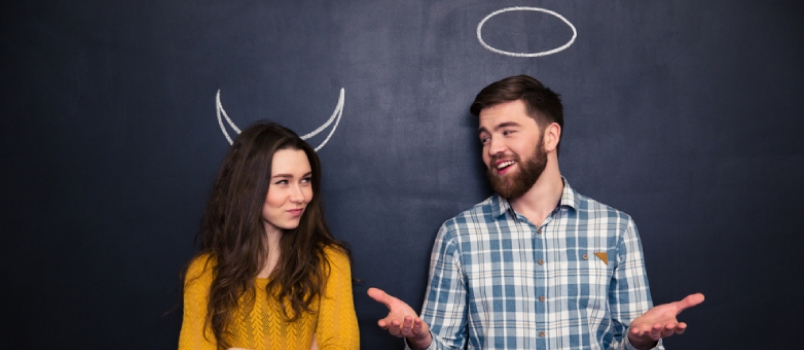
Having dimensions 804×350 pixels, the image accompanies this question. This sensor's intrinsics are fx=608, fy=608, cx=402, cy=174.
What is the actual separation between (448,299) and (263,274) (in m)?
0.52

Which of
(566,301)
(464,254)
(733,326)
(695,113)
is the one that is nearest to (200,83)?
(464,254)

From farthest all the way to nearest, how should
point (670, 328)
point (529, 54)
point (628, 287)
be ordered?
point (529, 54), point (628, 287), point (670, 328)

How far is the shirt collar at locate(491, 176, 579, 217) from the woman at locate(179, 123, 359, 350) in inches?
18.3

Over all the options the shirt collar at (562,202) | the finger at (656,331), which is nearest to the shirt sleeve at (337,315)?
the shirt collar at (562,202)

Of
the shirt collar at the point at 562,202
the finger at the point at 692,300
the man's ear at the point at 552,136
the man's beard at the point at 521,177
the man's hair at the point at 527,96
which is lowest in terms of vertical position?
the finger at the point at 692,300

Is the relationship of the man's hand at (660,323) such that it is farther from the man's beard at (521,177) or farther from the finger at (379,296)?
the finger at (379,296)

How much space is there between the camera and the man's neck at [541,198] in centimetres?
170

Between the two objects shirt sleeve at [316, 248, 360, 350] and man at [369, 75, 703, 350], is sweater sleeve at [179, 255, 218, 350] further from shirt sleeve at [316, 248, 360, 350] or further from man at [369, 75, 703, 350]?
man at [369, 75, 703, 350]

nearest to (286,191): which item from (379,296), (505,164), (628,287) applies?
(379,296)

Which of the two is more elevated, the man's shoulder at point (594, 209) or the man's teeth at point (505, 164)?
the man's teeth at point (505, 164)

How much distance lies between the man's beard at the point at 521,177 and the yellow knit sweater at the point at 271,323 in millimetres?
520

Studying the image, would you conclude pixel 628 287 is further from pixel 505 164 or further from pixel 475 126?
pixel 475 126

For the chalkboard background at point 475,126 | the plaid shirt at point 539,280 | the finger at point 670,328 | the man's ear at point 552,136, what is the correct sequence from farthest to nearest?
the chalkboard background at point 475,126
the man's ear at point 552,136
the plaid shirt at point 539,280
the finger at point 670,328

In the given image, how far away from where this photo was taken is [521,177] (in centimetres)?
165
